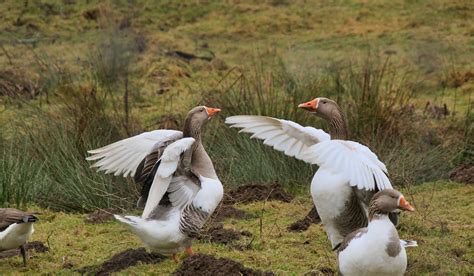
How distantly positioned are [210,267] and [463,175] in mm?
4540

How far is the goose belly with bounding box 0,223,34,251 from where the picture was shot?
7.22 meters

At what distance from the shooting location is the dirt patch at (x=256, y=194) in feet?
31.7

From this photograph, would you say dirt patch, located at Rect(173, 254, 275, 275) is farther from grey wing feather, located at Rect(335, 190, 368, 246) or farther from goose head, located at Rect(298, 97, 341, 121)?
goose head, located at Rect(298, 97, 341, 121)

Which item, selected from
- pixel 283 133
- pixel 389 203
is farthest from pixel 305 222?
pixel 389 203

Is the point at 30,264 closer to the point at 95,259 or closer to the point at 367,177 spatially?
the point at 95,259

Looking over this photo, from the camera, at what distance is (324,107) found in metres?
7.96

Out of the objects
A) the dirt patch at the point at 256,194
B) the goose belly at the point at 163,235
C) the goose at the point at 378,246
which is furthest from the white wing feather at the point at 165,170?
the dirt patch at the point at 256,194

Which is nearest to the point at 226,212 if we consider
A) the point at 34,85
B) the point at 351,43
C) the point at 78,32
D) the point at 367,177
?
the point at 367,177

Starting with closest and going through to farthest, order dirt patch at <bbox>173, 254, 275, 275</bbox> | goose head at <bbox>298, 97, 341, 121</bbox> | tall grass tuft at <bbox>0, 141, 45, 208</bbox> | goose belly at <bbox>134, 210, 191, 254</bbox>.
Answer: dirt patch at <bbox>173, 254, 275, 275</bbox> < goose belly at <bbox>134, 210, 191, 254</bbox> < goose head at <bbox>298, 97, 341, 121</bbox> < tall grass tuft at <bbox>0, 141, 45, 208</bbox>

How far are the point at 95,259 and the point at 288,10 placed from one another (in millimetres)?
14086

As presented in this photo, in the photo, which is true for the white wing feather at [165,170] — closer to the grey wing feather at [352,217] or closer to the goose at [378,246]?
the grey wing feather at [352,217]

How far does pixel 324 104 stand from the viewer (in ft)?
26.2

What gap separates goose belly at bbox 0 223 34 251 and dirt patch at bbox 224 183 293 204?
2649mm

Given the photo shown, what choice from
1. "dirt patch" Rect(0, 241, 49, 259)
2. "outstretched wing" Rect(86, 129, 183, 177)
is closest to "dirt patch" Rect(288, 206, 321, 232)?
"outstretched wing" Rect(86, 129, 183, 177)
